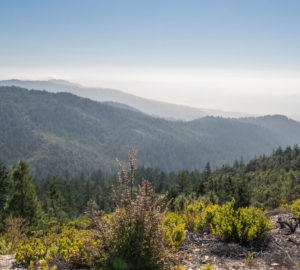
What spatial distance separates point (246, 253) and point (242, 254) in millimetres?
108

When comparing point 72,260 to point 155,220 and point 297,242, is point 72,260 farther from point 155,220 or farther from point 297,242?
point 297,242

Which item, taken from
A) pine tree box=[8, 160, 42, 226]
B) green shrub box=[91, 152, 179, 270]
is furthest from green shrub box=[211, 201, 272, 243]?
pine tree box=[8, 160, 42, 226]

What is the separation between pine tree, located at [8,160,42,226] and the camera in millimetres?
20391

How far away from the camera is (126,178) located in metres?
3.89

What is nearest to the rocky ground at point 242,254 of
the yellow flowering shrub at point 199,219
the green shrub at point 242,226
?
the green shrub at point 242,226

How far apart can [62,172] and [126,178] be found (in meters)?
197

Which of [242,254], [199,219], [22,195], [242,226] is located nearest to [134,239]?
[242,254]

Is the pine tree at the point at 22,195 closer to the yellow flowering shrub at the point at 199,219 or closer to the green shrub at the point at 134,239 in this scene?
the yellow flowering shrub at the point at 199,219

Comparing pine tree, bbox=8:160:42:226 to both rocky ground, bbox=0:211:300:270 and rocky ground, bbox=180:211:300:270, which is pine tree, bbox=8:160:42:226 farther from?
rocky ground, bbox=180:211:300:270

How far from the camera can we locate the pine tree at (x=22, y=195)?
20.4 m

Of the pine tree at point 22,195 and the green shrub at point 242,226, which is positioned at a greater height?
the green shrub at point 242,226

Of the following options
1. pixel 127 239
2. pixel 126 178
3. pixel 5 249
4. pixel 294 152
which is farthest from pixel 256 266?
pixel 294 152

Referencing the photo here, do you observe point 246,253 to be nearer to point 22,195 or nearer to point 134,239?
point 134,239

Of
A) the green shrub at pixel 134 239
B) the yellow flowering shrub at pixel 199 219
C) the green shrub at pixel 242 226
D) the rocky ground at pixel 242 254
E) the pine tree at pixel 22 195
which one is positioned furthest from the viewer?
the pine tree at pixel 22 195
